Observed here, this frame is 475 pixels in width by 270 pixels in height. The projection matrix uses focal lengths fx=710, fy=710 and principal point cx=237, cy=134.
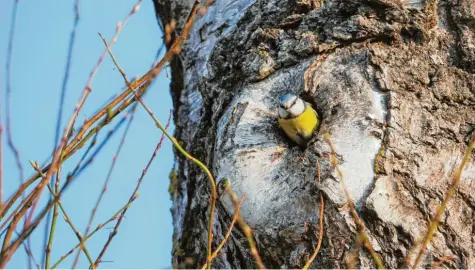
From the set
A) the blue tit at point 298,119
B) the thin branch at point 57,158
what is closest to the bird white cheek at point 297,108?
the blue tit at point 298,119

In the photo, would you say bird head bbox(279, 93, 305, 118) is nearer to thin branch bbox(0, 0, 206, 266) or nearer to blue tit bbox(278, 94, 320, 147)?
blue tit bbox(278, 94, 320, 147)

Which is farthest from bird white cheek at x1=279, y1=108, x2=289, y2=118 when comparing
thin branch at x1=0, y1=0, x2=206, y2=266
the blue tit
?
thin branch at x1=0, y1=0, x2=206, y2=266

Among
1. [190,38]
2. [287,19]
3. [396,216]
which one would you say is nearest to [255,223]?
[396,216]

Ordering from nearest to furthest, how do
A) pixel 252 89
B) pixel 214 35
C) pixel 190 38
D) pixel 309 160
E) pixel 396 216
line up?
pixel 396 216
pixel 309 160
pixel 252 89
pixel 214 35
pixel 190 38

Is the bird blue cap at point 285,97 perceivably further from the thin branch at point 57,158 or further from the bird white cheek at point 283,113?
the thin branch at point 57,158

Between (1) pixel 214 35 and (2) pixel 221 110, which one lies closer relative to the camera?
(2) pixel 221 110

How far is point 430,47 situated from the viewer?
206 cm

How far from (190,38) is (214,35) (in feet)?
0.66

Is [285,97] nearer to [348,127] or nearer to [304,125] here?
[304,125]

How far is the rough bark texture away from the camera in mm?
1854

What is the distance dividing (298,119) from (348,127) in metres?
0.14

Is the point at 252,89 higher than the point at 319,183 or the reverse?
higher

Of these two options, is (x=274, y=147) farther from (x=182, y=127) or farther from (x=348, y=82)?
(x=182, y=127)

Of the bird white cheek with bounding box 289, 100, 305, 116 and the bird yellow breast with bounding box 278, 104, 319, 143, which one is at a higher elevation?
the bird white cheek with bounding box 289, 100, 305, 116
